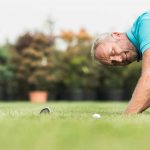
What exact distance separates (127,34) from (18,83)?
1325 centimetres

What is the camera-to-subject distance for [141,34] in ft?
15.2

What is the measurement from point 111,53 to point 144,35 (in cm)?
36

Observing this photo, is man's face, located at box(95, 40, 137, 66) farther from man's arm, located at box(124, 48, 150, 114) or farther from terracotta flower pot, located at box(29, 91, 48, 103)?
terracotta flower pot, located at box(29, 91, 48, 103)

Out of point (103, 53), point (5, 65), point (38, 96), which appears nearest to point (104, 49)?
point (103, 53)

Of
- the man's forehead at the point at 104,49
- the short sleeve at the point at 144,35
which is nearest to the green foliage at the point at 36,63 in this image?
the short sleeve at the point at 144,35

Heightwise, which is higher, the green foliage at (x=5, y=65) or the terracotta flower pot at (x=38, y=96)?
the green foliage at (x=5, y=65)

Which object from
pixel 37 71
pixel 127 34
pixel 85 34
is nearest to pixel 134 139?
pixel 127 34

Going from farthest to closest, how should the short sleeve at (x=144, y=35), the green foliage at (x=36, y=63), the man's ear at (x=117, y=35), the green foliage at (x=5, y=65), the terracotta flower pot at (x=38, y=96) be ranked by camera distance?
the green foliage at (x=36, y=63) → the green foliage at (x=5, y=65) → the terracotta flower pot at (x=38, y=96) → the man's ear at (x=117, y=35) → the short sleeve at (x=144, y=35)

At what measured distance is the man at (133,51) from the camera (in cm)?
433

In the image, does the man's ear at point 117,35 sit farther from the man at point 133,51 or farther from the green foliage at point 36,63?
the green foliage at point 36,63

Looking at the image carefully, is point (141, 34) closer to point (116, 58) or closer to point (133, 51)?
point (133, 51)

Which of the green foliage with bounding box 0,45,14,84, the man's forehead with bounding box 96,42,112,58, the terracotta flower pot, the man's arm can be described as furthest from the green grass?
the green foliage with bounding box 0,45,14,84

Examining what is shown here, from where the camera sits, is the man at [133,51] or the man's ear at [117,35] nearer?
the man at [133,51]

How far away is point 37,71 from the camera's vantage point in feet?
56.0
